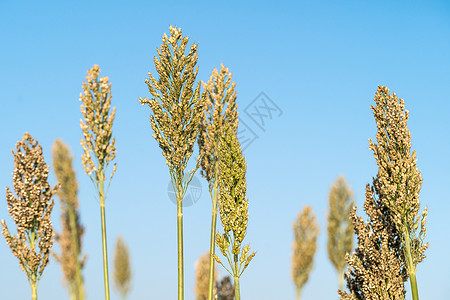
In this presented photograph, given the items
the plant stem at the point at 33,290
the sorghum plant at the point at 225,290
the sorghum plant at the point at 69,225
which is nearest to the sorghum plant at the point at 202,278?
the sorghum plant at the point at 225,290

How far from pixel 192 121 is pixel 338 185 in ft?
56.9

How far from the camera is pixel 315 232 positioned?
34.8 meters

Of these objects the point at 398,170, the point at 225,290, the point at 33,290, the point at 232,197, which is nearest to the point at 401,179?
the point at 398,170

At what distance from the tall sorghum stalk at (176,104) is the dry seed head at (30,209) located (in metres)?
5.02

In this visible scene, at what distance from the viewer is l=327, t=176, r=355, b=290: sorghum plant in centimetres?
3388

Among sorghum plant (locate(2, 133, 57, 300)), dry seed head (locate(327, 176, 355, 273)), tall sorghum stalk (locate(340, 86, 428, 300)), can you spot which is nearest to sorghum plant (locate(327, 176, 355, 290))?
dry seed head (locate(327, 176, 355, 273))

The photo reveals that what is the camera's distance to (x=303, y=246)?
34469mm

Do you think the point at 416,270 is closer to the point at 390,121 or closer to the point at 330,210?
the point at 390,121

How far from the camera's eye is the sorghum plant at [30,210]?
63.6 ft

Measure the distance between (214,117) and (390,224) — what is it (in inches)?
350

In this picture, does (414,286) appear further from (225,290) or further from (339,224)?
(339,224)

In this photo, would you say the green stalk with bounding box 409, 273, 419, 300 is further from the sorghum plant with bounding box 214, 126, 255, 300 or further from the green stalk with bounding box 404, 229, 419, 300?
the sorghum plant with bounding box 214, 126, 255, 300

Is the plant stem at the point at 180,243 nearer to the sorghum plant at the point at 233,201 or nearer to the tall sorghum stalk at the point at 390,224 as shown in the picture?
the sorghum plant at the point at 233,201

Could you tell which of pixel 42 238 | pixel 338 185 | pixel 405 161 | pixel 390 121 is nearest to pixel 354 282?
pixel 405 161
